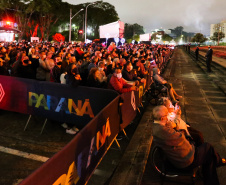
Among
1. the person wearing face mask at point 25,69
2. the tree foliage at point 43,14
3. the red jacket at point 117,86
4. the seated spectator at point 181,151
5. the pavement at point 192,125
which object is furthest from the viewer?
the tree foliage at point 43,14

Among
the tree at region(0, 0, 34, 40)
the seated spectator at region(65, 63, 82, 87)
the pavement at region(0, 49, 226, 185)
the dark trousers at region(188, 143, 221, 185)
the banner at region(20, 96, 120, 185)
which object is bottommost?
the pavement at region(0, 49, 226, 185)

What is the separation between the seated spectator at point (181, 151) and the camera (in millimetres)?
3729

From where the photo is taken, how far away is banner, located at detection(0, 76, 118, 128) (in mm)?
6108

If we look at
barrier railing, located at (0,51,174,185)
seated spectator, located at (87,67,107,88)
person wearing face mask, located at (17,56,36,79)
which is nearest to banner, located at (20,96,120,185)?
barrier railing, located at (0,51,174,185)

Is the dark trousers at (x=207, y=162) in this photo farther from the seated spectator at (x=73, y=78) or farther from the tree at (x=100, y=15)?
the tree at (x=100, y=15)

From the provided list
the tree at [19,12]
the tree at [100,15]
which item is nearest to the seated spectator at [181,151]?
the tree at [19,12]

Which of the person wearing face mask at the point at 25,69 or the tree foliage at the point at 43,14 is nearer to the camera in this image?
the person wearing face mask at the point at 25,69

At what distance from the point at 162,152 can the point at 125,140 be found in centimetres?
246

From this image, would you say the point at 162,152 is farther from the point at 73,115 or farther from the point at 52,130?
the point at 52,130

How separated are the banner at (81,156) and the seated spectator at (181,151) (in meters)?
0.99

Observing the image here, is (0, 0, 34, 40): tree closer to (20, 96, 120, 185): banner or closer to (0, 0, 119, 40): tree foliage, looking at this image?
(0, 0, 119, 40): tree foliage

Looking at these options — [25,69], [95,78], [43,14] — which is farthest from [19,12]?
[95,78]

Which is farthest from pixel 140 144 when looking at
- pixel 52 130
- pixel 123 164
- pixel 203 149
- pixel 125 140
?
pixel 52 130

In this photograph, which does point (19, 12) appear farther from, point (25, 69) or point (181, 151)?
point (181, 151)
